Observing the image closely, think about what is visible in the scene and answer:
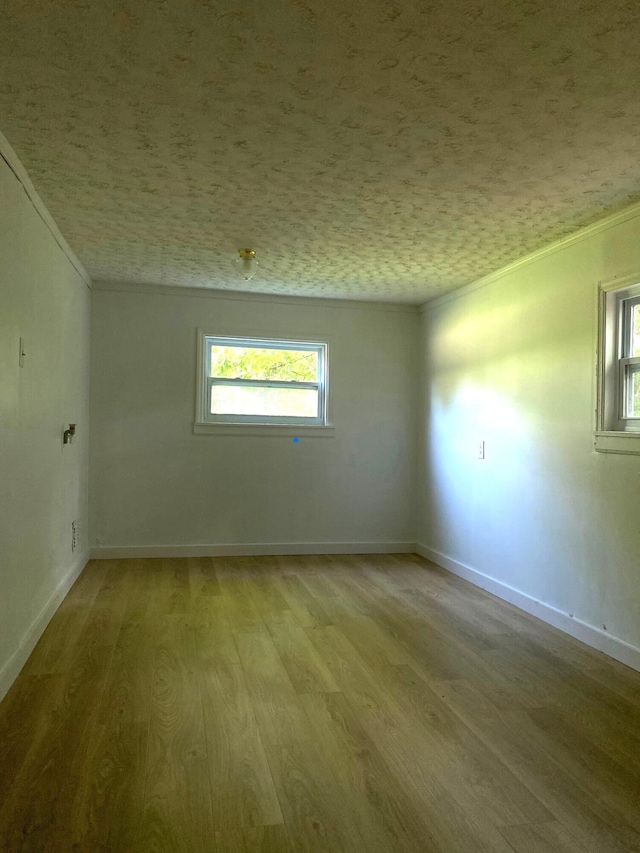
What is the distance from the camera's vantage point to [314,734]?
2.28 metres

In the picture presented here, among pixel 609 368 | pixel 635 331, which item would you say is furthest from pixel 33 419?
pixel 635 331

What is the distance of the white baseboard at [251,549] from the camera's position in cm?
503

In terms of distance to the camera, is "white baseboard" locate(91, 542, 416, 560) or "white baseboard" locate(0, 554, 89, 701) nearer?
"white baseboard" locate(0, 554, 89, 701)

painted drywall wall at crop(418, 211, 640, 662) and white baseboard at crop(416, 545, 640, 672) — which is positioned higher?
painted drywall wall at crop(418, 211, 640, 662)

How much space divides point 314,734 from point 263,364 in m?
3.63

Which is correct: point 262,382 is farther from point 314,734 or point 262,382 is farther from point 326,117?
point 314,734

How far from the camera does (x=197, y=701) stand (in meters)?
2.52

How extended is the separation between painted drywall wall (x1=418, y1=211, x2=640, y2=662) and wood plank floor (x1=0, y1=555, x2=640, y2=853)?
13.9 inches

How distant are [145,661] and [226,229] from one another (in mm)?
2440

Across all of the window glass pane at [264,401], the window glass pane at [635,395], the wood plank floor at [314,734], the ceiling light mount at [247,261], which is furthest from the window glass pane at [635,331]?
the window glass pane at [264,401]

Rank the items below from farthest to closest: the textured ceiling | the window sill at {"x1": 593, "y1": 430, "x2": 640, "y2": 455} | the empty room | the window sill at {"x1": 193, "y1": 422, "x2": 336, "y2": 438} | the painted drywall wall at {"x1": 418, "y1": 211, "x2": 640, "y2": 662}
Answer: the window sill at {"x1": 193, "y1": 422, "x2": 336, "y2": 438}
the painted drywall wall at {"x1": 418, "y1": 211, "x2": 640, "y2": 662}
the window sill at {"x1": 593, "y1": 430, "x2": 640, "y2": 455}
the empty room
the textured ceiling

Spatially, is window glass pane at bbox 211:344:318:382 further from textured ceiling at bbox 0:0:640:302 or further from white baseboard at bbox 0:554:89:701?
white baseboard at bbox 0:554:89:701

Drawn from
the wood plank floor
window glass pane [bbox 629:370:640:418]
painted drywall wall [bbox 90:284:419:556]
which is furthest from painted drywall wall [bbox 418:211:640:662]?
painted drywall wall [bbox 90:284:419:556]

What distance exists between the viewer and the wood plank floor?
174 cm
